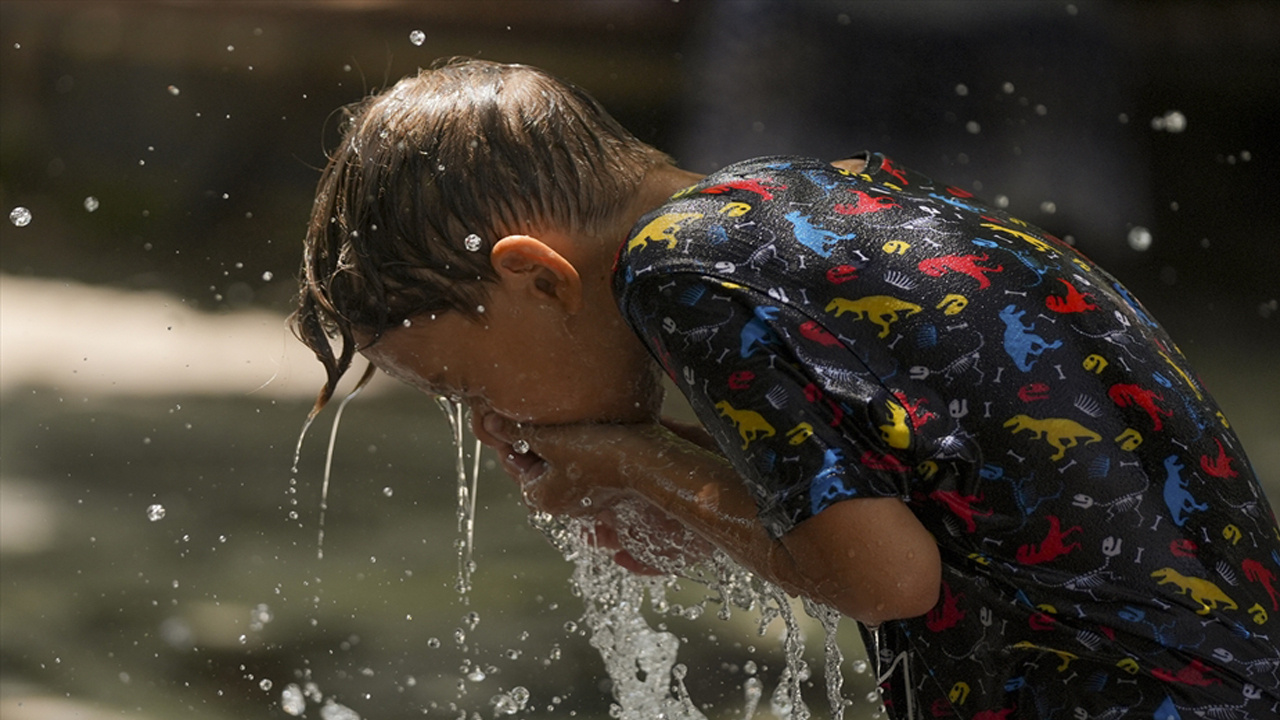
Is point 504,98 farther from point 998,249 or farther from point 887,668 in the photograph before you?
point 887,668

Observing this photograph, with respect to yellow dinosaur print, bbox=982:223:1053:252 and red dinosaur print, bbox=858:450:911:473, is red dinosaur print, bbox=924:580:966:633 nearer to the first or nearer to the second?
red dinosaur print, bbox=858:450:911:473

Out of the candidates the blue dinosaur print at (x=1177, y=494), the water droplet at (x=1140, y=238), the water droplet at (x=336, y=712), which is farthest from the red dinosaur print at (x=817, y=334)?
the water droplet at (x=1140, y=238)

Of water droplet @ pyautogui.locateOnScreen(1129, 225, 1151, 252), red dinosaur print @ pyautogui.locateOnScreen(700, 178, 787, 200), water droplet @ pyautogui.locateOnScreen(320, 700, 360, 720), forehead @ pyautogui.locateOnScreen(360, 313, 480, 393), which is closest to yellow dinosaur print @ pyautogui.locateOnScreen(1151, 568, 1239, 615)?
red dinosaur print @ pyautogui.locateOnScreen(700, 178, 787, 200)

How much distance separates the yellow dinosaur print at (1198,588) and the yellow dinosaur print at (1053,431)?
89 millimetres

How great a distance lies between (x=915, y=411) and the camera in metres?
0.87

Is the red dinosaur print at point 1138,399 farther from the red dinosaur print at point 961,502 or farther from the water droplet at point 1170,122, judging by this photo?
the water droplet at point 1170,122

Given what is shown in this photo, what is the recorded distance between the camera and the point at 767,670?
69.9 inches

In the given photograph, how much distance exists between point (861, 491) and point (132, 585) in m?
1.45

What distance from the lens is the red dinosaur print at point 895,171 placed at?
3.37ft

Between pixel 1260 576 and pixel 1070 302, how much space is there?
20 cm

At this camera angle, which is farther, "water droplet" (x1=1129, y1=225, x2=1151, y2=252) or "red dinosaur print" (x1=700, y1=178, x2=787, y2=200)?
"water droplet" (x1=1129, y1=225, x2=1151, y2=252)

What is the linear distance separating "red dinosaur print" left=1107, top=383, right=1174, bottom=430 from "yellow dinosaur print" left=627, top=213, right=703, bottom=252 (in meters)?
0.27

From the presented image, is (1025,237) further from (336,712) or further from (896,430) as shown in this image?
(336,712)

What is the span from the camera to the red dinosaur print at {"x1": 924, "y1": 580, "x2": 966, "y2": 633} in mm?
926
